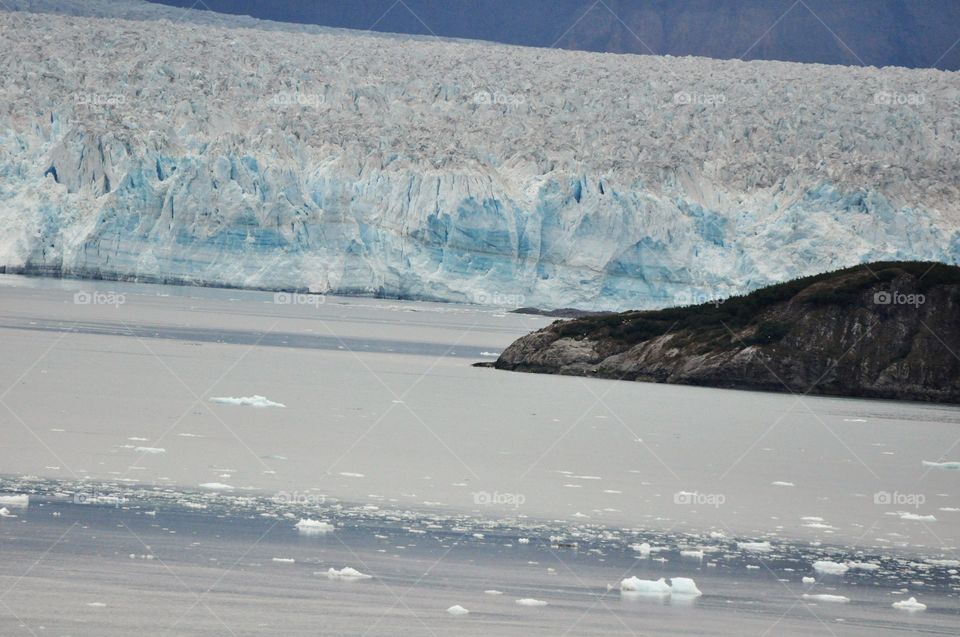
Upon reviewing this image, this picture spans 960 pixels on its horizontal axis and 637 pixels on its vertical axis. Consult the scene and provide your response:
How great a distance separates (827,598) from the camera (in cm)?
850

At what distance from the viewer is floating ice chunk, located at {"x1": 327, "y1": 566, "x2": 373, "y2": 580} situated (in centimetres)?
815

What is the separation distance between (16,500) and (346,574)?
3038 mm

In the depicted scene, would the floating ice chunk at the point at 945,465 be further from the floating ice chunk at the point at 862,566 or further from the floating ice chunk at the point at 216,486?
the floating ice chunk at the point at 216,486

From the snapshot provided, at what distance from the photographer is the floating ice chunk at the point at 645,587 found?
8289mm

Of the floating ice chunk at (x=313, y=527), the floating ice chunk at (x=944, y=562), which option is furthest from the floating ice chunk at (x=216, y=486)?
the floating ice chunk at (x=944, y=562)

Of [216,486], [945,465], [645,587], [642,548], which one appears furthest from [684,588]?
[945,465]

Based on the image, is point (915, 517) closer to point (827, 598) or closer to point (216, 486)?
point (827, 598)

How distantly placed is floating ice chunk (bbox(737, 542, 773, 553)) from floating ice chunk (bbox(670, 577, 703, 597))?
1640 mm

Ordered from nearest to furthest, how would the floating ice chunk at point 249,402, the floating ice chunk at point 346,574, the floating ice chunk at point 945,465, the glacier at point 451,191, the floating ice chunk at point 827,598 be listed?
the floating ice chunk at point 346,574, the floating ice chunk at point 827,598, the floating ice chunk at point 945,465, the floating ice chunk at point 249,402, the glacier at point 451,191

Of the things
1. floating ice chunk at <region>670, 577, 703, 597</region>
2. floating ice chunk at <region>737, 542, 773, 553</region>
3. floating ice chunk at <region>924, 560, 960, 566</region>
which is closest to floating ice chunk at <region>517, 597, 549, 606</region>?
floating ice chunk at <region>670, 577, 703, 597</region>

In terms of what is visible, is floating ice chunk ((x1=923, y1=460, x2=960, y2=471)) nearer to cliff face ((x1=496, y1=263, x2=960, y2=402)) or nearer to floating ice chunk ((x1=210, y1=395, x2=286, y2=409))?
floating ice chunk ((x1=210, y1=395, x2=286, y2=409))

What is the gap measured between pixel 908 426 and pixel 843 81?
156ft

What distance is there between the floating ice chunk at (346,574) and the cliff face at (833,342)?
18475 millimetres

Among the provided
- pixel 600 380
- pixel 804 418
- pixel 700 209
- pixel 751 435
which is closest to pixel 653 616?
A: pixel 751 435
